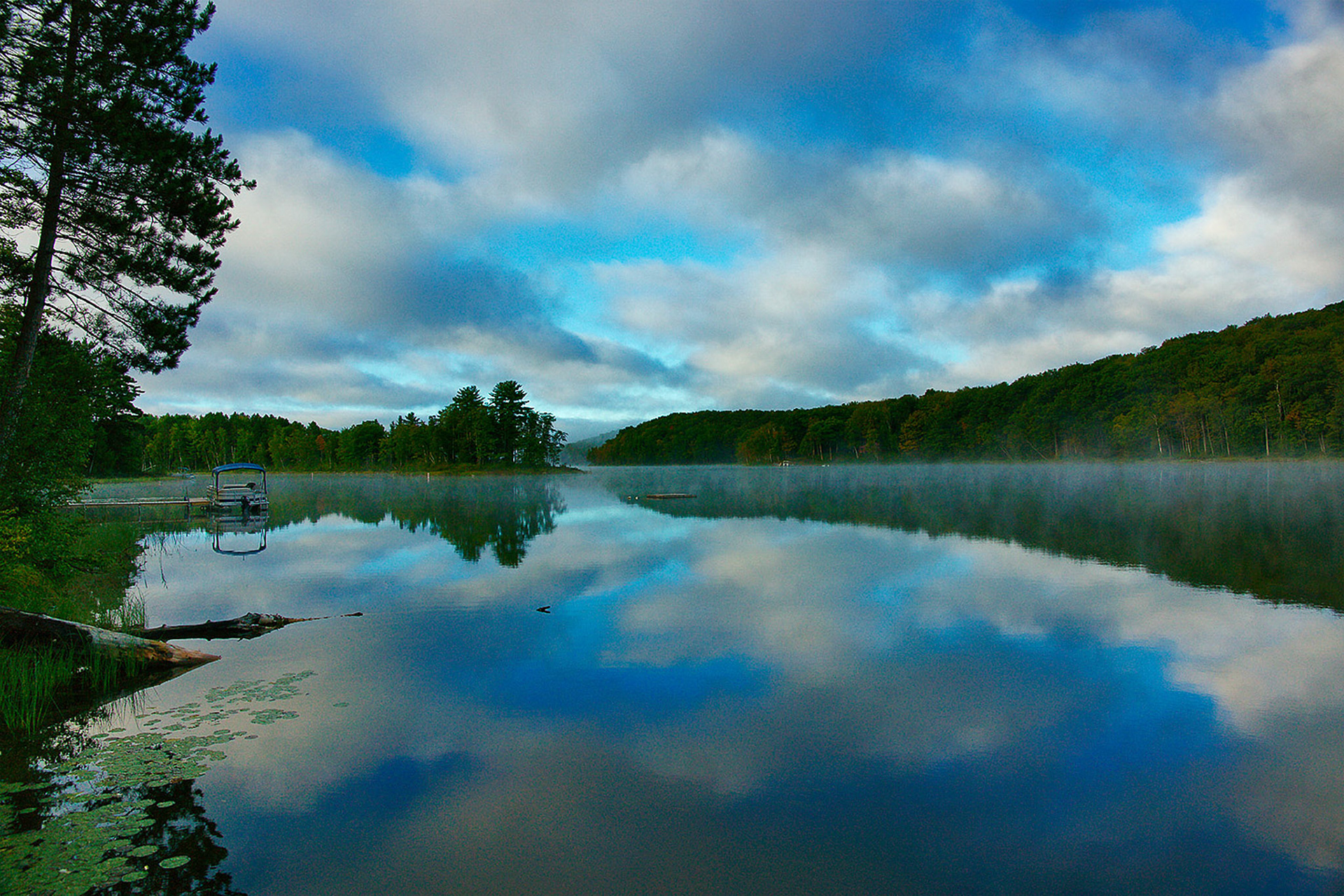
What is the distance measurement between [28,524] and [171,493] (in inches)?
2594

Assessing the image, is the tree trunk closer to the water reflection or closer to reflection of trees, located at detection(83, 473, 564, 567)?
reflection of trees, located at detection(83, 473, 564, 567)

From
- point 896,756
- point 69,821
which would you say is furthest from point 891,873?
point 69,821

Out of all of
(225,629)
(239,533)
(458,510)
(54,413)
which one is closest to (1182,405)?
(458,510)

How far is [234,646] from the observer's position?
13.8m

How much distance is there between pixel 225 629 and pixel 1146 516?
39.8 m

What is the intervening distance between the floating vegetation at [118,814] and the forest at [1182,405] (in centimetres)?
13577

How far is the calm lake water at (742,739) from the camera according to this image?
20.5 feet

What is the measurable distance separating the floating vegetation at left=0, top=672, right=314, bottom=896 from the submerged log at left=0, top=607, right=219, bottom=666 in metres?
2.73

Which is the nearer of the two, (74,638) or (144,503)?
(74,638)

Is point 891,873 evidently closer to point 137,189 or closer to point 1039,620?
point 1039,620

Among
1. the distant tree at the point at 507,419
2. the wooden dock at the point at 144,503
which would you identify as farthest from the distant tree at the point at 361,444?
the wooden dock at the point at 144,503

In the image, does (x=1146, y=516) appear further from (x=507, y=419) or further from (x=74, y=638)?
(x=507, y=419)

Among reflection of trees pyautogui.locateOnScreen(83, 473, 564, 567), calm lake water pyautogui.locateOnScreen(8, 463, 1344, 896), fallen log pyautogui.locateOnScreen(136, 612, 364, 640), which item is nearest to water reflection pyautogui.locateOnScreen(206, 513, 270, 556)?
reflection of trees pyautogui.locateOnScreen(83, 473, 564, 567)

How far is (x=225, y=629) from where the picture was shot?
14.6 metres
